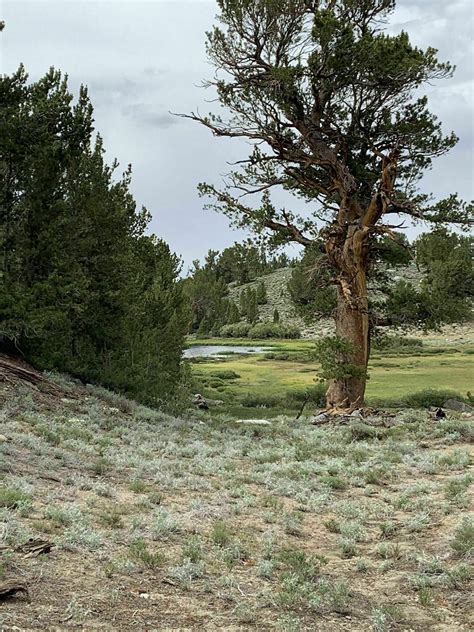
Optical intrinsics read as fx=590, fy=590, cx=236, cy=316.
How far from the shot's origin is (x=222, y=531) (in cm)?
630

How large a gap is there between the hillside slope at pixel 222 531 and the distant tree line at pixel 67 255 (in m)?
3.64

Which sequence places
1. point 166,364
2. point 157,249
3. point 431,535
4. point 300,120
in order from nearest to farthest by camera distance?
point 431,535 → point 300,120 → point 166,364 → point 157,249

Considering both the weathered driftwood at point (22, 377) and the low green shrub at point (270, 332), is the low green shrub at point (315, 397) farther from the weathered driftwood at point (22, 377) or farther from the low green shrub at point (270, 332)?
the low green shrub at point (270, 332)

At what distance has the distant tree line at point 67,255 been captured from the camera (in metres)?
14.9

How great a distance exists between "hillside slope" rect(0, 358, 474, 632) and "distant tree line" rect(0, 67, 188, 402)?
11.9ft

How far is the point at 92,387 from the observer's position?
16.2m

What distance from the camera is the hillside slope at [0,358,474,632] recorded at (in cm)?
451

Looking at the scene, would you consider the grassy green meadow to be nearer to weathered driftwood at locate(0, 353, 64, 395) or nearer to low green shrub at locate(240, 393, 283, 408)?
low green shrub at locate(240, 393, 283, 408)

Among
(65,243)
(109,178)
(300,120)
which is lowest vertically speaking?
(65,243)

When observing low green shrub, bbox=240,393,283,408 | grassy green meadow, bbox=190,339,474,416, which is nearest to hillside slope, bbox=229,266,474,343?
grassy green meadow, bbox=190,339,474,416

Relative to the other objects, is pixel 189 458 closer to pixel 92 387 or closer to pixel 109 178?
pixel 92 387

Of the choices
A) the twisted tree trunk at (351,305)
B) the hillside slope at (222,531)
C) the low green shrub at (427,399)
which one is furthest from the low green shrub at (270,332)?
the hillside slope at (222,531)

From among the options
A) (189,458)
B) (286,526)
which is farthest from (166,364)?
(286,526)

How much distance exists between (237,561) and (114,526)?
4.54 ft
